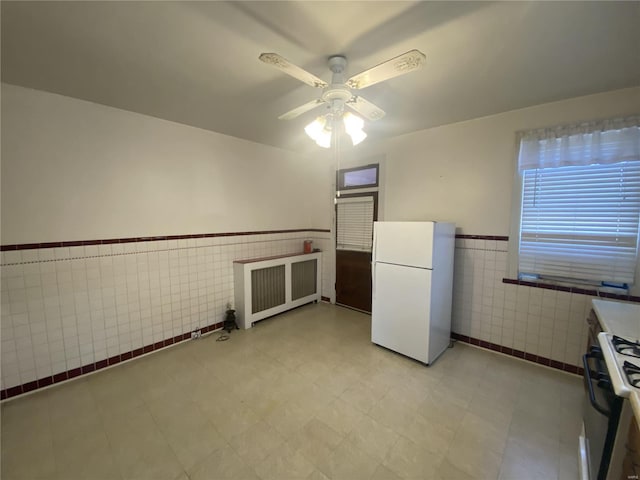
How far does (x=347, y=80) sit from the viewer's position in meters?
1.62

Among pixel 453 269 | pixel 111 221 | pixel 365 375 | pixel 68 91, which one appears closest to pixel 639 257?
pixel 453 269

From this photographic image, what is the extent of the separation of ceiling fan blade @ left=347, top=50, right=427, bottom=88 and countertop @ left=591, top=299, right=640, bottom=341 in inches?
69.3

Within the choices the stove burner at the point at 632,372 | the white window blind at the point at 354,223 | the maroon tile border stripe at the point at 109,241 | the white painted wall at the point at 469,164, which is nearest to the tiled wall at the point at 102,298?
the maroon tile border stripe at the point at 109,241

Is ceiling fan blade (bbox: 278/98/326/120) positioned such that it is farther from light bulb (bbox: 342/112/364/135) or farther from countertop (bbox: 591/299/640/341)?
countertop (bbox: 591/299/640/341)

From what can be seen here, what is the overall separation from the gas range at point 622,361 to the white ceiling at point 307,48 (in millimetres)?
1592

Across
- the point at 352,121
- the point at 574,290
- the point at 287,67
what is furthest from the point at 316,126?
the point at 574,290

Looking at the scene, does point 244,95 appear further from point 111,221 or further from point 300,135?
point 111,221

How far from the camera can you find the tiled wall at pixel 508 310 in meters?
2.25

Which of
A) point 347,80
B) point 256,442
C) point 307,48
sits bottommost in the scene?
point 256,442

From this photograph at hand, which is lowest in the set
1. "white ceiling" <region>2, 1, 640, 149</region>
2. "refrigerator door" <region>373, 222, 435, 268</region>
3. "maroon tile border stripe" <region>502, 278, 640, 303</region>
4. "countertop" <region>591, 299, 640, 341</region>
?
"maroon tile border stripe" <region>502, 278, 640, 303</region>

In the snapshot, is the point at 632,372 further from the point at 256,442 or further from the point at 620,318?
the point at 256,442

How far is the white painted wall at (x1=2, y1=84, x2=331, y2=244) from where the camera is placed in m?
1.94

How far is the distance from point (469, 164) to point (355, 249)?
176 cm

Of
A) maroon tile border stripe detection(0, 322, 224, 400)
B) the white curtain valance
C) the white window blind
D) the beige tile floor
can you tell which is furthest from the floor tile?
the white curtain valance
